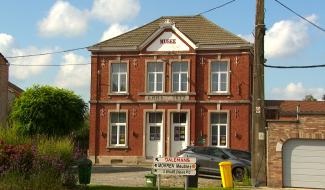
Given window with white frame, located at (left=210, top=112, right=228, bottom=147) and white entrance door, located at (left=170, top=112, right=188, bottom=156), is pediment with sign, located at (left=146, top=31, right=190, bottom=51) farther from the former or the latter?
window with white frame, located at (left=210, top=112, right=228, bottom=147)

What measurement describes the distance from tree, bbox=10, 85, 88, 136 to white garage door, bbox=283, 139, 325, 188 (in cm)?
1496

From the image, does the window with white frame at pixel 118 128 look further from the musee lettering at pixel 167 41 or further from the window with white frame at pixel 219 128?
the window with white frame at pixel 219 128

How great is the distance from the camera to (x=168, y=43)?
38.4 meters

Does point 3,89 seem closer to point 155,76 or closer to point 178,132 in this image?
point 155,76

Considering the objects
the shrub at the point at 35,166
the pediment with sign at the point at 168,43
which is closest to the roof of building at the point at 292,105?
the pediment with sign at the point at 168,43

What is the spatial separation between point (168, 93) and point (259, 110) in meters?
16.6

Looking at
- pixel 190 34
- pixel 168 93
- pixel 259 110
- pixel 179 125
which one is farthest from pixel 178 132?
pixel 259 110

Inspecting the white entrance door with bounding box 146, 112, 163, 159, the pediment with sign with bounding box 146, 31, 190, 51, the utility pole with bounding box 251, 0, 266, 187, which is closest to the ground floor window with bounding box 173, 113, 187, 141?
the white entrance door with bounding box 146, 112, 163, 159

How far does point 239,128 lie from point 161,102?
5.27m

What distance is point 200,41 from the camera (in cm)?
3819

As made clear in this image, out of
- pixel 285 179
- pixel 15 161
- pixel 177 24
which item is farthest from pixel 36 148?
pixel 177 24

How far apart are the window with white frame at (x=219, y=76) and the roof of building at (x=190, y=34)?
4.49 ft

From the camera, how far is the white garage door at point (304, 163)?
22.4 metres

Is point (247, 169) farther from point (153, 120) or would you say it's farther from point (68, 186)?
point (153, 120)
